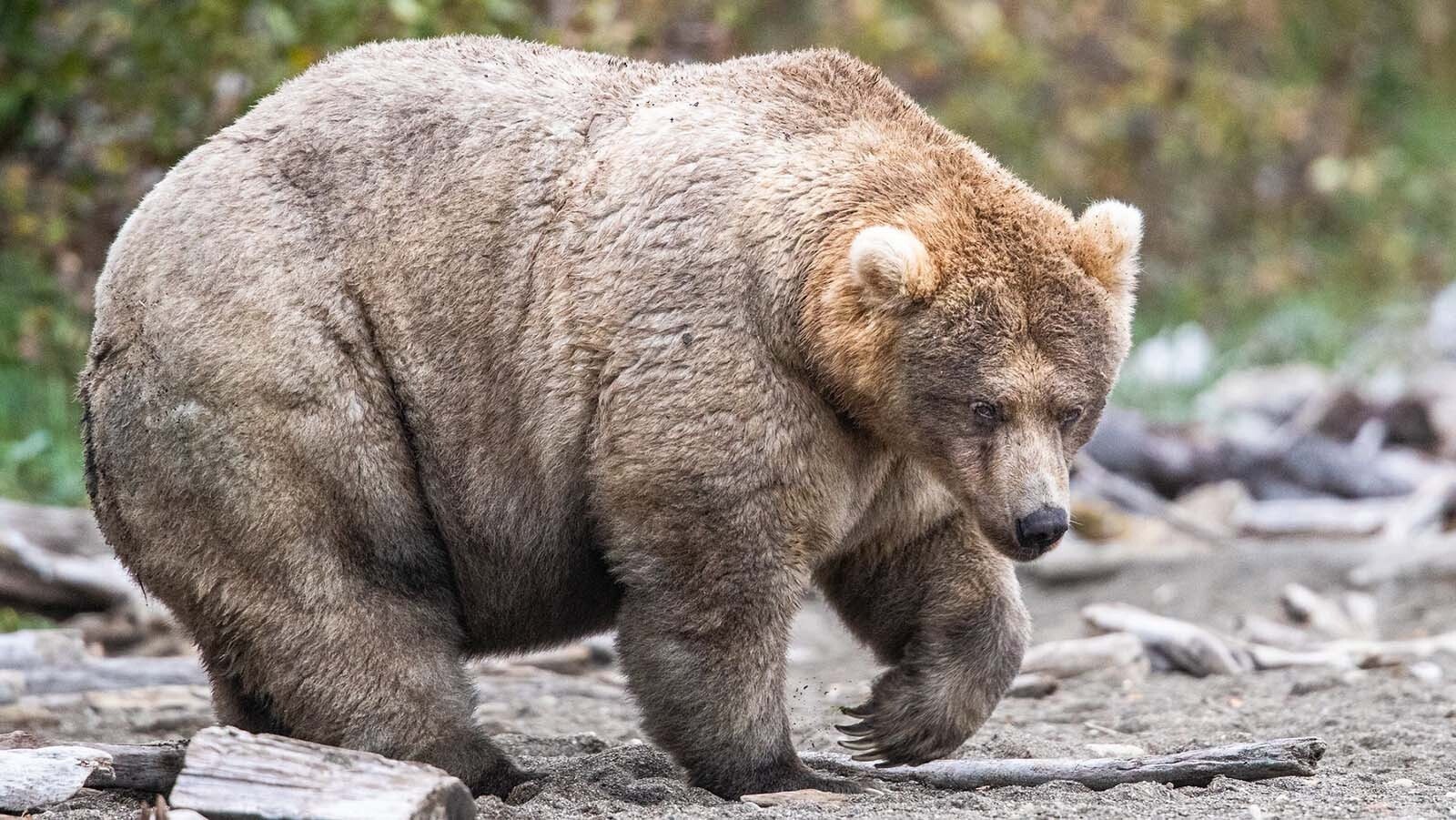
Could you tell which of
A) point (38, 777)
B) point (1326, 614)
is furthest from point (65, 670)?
point (1326, 614)

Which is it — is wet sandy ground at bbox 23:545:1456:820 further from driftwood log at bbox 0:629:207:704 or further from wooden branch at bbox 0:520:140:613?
wooden branch at bbox 0:520:140:613

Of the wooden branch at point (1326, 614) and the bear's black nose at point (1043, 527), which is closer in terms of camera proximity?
the bear's black nose at point (1043, 527)

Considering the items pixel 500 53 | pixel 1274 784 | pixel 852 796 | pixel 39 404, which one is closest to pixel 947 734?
pixel 852 796

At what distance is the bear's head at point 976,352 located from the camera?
489cm

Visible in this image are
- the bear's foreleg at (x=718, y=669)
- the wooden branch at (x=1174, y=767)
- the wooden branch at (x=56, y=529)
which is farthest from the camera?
the wooden branch at (x=56, y=529)

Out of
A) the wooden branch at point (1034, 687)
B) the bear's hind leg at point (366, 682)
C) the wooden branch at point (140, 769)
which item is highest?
the bear's hind leg at point (366, 682)

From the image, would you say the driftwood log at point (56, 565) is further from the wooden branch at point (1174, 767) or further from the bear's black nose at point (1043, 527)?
the bear's black nose at point (1043, 527)

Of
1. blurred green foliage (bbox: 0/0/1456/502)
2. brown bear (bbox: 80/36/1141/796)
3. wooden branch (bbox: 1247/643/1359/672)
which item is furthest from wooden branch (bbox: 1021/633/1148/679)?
blurred green foliage (bbox: 0/0/1456/502)

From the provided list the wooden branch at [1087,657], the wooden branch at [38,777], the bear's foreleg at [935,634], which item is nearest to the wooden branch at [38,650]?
the wooden branch at [38,777]

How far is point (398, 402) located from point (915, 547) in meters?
1.65

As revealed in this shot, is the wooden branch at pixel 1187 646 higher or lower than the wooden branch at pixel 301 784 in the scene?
lower

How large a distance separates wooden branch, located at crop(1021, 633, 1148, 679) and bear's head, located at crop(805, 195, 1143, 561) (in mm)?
2457

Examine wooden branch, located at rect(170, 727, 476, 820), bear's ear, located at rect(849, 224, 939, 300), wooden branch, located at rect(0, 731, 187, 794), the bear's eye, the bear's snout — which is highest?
bear's ear, located at rect(849, 224, 939, 300)

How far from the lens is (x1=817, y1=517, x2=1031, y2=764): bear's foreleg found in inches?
217
